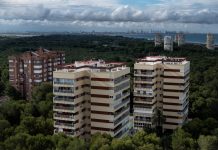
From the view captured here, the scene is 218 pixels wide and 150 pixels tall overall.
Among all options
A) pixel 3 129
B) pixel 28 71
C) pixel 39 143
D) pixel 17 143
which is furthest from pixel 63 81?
pixel 28 71

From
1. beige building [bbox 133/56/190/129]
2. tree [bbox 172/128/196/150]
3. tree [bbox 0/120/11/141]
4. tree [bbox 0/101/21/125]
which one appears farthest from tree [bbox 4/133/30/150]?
beige building [bbox 133/56/190/129]

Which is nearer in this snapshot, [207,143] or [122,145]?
[122,145]

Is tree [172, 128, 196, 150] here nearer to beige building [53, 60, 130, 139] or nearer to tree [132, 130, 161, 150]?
tree [132, 130, 161, 150]

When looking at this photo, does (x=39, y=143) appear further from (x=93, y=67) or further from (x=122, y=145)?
(x=93, y=67)

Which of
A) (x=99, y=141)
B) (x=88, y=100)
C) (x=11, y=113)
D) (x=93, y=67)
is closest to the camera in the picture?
(x=99, y=141)

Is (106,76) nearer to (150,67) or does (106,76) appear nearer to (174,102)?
(150,67)

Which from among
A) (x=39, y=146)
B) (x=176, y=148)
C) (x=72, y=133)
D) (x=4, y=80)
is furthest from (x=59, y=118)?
(x=4, y=80)
